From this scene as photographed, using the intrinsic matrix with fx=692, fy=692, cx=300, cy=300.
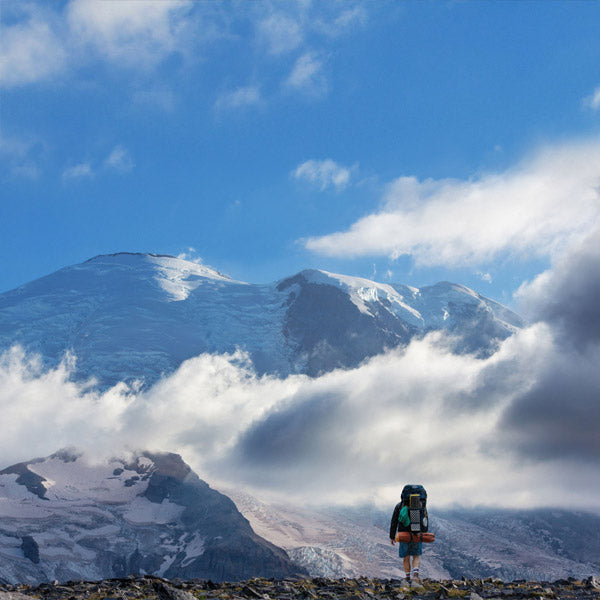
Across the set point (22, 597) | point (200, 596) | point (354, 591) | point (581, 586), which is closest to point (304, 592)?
point (354, 591)

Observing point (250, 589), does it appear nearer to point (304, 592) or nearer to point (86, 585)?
point (304, 592)

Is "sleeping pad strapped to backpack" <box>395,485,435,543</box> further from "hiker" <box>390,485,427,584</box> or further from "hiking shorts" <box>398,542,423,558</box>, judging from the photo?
"hiking shorts" <box>398,542,423,558</box>

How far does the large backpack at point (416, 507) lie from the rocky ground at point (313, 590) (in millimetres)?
2811

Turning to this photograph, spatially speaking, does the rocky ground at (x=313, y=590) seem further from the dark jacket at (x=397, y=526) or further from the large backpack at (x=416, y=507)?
the large backpack at (x=416, y=507)

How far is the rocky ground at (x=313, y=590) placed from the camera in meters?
30.1

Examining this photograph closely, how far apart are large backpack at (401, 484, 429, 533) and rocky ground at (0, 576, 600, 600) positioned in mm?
2811

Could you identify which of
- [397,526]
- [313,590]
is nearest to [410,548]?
[397,526]

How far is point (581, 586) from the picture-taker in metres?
35.1

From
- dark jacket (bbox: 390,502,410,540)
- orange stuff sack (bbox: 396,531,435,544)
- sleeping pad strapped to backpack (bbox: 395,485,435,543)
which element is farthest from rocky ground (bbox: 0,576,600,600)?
dark jacket (bbox: 390,502,410,540)

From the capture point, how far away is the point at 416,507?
1401 inches

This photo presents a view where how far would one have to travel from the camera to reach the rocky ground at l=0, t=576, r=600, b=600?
1184 inches

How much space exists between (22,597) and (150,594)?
646cm

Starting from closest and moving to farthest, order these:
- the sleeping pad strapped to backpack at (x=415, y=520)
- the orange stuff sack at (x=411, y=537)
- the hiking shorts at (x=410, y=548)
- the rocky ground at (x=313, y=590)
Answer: the rocky ground at (x=313, y=590)
the orange stuff sack at (x=411, y=537)
the sleeping pad strapped to backpack at (x=415, y=520)
the hiking shorts at (x=410, y=548)

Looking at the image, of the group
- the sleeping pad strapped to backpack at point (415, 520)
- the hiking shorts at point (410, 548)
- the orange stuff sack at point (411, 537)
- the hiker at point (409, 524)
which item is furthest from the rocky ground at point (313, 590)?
the sleeping pad strapped to backpack at point (415, 520)
